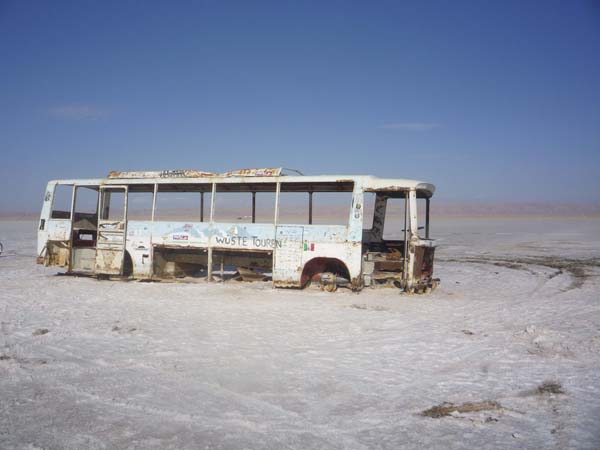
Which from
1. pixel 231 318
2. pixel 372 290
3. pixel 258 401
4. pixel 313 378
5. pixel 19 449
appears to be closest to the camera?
pixel 19 449

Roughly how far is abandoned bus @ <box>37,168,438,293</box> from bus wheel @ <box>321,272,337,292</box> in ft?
0.07

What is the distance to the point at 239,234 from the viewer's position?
1070cm

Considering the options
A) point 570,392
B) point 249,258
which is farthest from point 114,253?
point 570,392

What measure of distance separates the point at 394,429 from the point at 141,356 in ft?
10.6

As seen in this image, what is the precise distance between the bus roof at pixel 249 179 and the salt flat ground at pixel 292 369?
91.8 inches

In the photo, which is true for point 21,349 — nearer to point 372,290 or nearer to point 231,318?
point 231,318

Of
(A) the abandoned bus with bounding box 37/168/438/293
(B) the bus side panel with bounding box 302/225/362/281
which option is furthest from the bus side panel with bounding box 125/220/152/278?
(B) the bus side panel with bounding box 302/225/362/281

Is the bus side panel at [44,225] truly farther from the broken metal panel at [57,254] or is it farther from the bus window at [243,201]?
the bus window at [243,201]

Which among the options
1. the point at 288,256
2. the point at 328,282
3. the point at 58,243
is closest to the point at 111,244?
the point at 58,243

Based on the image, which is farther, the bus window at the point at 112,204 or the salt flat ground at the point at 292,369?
the bus window at the point at 112,204

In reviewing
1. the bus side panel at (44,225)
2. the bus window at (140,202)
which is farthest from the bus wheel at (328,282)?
the bus side panel at (44,225)

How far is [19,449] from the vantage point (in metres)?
3.38

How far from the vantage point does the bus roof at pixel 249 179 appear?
9852 millimetres

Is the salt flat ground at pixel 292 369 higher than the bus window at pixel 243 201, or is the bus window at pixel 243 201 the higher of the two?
the bus window at pixel 243 201
